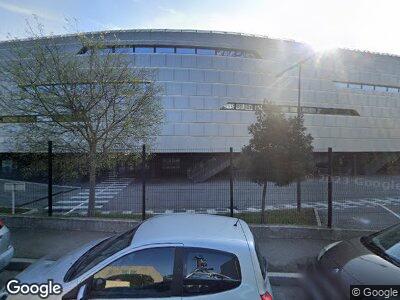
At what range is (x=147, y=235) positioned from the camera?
3.42 m

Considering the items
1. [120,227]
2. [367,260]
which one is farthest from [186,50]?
[367,260]

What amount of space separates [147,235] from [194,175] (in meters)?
25.2

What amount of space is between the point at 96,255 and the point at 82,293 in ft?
1.94

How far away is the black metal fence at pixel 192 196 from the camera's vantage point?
31.6 feet

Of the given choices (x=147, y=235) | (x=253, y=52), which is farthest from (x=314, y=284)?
(x=253, y=52)

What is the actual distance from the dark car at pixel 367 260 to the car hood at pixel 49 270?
9.54 feet

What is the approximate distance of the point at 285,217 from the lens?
34.4 ft

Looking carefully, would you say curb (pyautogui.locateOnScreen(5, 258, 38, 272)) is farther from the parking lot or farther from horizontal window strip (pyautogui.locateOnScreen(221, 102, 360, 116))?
horizontal window strip (pyautogui.locateOnScreen(221, 102, 360, 116))

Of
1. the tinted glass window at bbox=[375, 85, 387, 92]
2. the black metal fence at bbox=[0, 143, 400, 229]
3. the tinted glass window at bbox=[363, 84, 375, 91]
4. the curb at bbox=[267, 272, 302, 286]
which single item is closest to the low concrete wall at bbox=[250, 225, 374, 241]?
the black metal fence at bbox=[0, 143, 400, 229]

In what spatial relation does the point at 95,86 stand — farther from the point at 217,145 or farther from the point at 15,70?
the point at 217,145

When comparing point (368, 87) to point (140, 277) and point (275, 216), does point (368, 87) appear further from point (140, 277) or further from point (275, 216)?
point (140, 277)

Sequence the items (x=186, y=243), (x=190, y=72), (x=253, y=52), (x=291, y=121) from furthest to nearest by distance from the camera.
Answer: (x=253, y=52), (x=190, y=72), (x=291, y=121), (x=186, y=243)

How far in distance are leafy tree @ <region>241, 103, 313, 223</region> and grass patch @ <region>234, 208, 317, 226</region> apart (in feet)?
1.39

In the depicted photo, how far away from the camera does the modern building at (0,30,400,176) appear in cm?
3109
